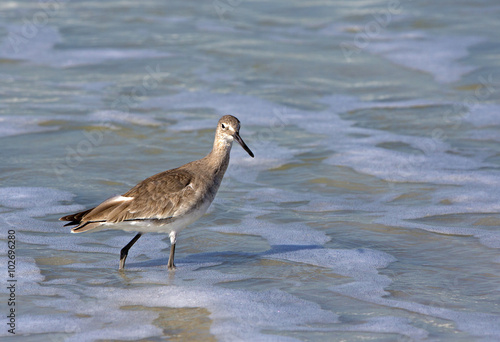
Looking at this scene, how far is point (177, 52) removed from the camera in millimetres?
13633

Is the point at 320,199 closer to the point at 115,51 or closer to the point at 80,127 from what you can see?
the point at 80,127

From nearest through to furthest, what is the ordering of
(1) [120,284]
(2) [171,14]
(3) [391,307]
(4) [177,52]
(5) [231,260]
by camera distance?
(3) [391,307] < (1) [120,284] < (5) [231,260] < (4) [177,52] < (2) [171,14]

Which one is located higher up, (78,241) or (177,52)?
(177,52)

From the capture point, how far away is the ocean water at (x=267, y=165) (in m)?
5.24

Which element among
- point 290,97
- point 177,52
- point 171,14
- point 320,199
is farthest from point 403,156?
point 171,14

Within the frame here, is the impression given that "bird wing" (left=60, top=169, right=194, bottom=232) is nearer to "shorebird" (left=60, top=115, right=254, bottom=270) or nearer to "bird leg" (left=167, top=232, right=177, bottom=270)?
"shorebird" (left=60, top=115, right=254, bottom=270)

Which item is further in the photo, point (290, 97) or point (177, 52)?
point (177, 52)

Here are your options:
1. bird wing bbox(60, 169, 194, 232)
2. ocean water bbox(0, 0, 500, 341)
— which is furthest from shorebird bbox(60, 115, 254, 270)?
ocean water bbox(0, 0, 500, 341)

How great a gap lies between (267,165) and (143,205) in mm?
3148

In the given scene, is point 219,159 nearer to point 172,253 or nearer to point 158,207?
point 158,207

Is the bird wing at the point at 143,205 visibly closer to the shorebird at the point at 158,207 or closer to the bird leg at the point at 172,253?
the shorebird at the point at 158,207

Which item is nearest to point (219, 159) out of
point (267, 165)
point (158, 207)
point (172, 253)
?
point (158, 207)

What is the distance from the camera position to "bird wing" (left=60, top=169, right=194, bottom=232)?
Answer: 5.77m

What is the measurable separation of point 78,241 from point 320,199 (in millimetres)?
2524
